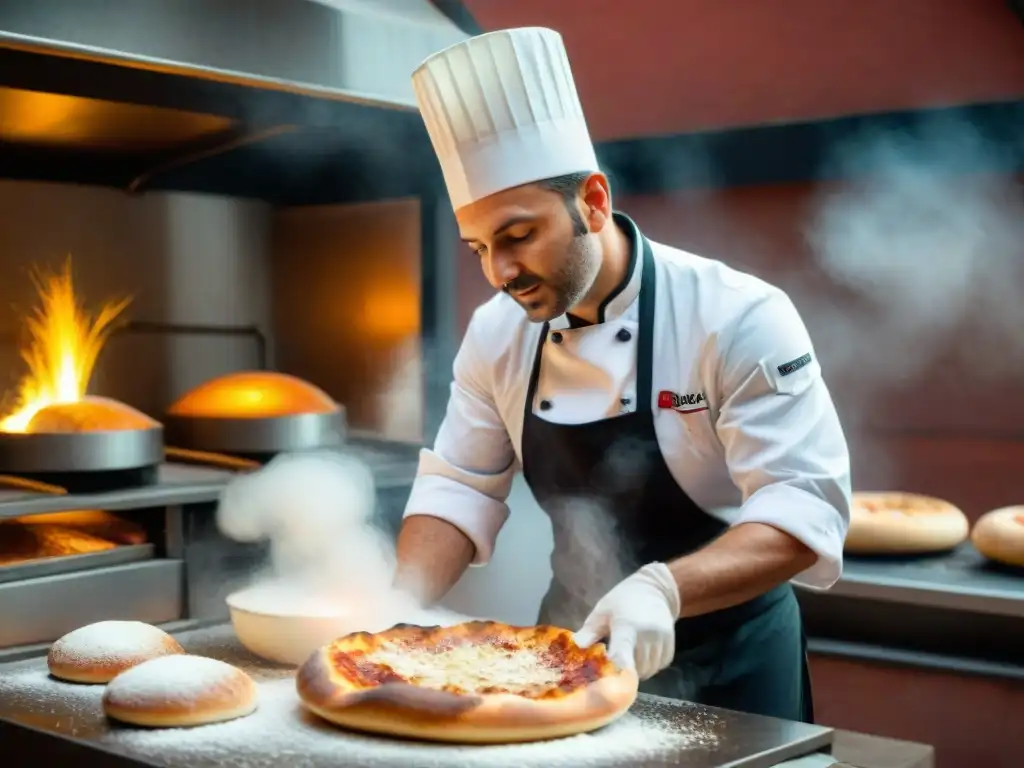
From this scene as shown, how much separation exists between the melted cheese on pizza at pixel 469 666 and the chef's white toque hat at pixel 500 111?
0.67 m

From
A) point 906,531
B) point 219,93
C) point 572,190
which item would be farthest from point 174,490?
point 906,531

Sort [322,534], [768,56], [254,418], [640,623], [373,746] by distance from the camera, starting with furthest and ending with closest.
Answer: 1. [768,56]
2. [254,418]
3. [322,534]
4. [640,623]
5. [373,746]

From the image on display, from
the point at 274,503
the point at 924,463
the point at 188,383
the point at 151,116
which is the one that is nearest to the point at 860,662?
the point at 924,463

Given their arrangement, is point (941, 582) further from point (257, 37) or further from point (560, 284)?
point (257, 37)

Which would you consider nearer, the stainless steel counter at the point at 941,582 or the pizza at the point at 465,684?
the pizza at the point at 465,684

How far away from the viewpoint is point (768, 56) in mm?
3291

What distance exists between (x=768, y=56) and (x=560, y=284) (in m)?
1.78

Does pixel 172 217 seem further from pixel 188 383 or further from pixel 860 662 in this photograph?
pixel 860 662

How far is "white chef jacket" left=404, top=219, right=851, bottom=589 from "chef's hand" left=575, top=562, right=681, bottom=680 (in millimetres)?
199

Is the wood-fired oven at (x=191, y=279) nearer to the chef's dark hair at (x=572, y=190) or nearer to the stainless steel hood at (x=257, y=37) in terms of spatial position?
the stainless steel hood at (x=257, y=37)

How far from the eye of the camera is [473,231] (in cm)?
180

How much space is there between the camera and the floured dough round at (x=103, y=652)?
5.05 feet

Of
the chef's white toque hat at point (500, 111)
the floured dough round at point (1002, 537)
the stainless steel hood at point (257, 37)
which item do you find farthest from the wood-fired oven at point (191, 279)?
the floured dough round at point (1002, 537)

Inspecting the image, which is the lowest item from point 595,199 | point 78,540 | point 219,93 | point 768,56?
point 78,540
